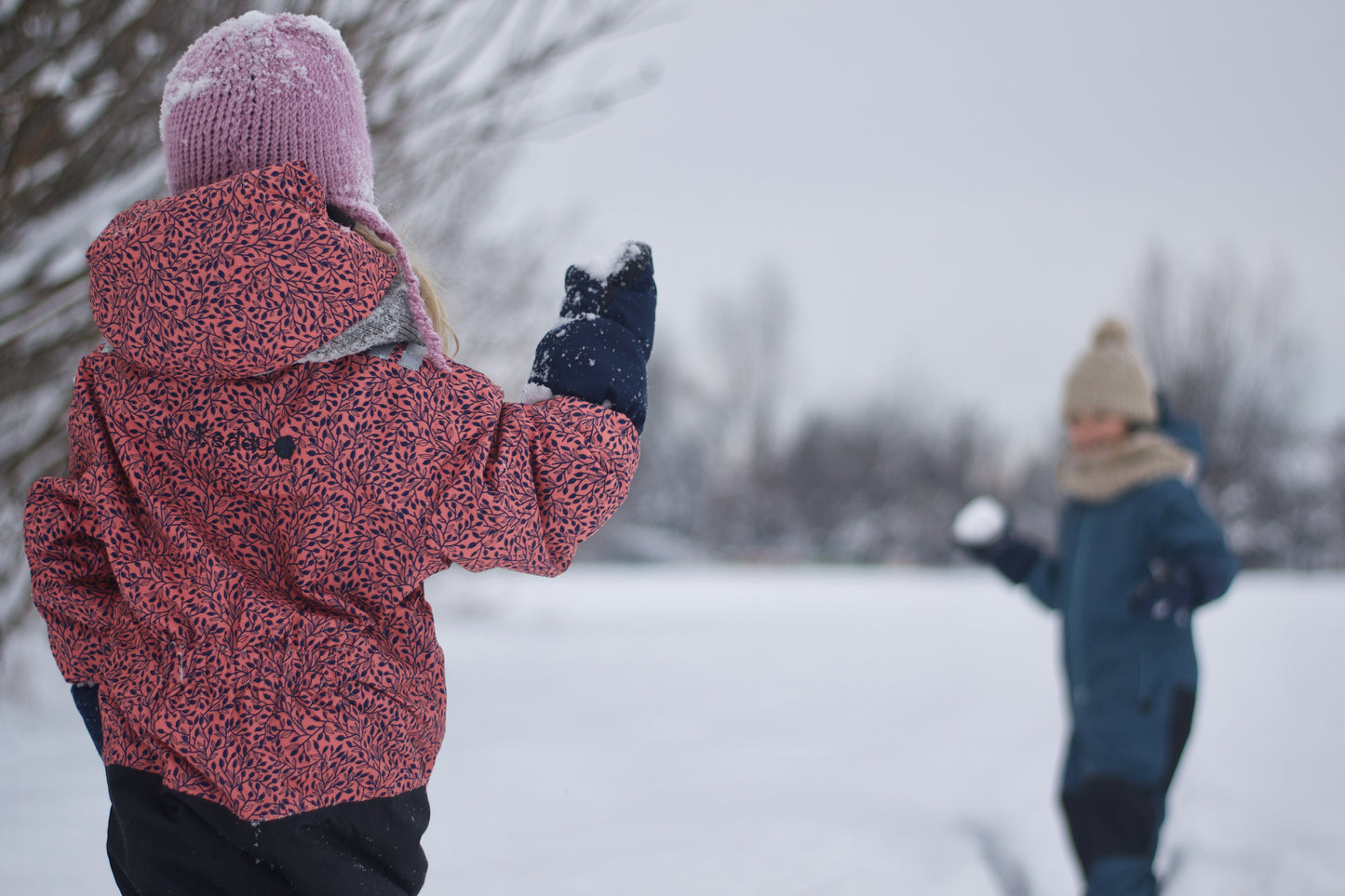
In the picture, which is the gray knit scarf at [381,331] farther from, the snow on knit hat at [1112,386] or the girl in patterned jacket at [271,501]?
the snow on knit hat at [1112,386]

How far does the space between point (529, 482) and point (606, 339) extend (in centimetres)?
22

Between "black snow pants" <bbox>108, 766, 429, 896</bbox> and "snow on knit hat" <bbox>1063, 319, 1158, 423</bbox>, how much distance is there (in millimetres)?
2276

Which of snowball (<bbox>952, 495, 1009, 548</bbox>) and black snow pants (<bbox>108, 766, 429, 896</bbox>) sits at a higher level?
black snow pants (<bbox>108, 766, 429, 896</bbox>)

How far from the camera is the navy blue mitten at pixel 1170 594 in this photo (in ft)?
7.45

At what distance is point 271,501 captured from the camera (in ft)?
3.33

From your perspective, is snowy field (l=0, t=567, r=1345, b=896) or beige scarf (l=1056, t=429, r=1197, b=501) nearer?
snowy field (l=0, t=567, r=1345, b=896)

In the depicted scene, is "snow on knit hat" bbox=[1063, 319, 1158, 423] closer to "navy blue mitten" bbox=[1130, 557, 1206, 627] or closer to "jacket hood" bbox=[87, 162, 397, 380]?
"navy blue mitten" bbox=[1130, 557, 1206, 627]

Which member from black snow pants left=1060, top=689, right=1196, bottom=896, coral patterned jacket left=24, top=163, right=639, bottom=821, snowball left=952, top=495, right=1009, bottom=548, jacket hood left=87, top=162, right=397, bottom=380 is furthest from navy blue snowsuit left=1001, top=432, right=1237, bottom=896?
jacket hood left=87, top=162, right=397, bottom=380

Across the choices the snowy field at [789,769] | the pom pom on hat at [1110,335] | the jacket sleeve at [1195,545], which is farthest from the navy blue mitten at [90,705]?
the pom pom on hat at [1110,335]

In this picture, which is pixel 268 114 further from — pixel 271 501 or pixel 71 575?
→ pixel 71 575

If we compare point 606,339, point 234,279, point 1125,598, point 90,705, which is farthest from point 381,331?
point 1125,598

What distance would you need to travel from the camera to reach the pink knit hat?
1.06m

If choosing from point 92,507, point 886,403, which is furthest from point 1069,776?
point 886,403

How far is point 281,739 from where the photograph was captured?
3.12 feet
